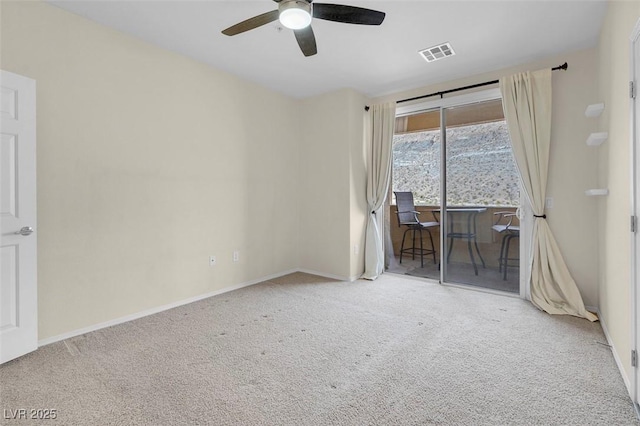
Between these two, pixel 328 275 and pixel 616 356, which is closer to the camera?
pixel 616 356

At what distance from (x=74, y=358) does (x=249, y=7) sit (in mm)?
2889

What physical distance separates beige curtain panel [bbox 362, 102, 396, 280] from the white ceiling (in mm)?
585

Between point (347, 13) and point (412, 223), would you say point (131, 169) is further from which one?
point (412, 223)

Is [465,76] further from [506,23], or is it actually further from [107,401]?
[107,401]

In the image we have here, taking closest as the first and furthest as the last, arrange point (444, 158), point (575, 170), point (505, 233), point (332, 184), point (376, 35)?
point (376, 35) < point (575, 170) < point (505, 233) < point (444, 158) < point (332, 184)

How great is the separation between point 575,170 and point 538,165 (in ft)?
1.04

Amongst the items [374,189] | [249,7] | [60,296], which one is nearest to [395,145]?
[374,189]

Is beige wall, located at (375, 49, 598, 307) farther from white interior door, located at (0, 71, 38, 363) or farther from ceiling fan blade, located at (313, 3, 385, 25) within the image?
white interior door, located at (0, 71, 38, 363)

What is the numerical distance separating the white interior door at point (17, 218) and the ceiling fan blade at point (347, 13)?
6.94ft

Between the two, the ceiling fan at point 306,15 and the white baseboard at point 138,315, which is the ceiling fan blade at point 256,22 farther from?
the white baseboard at point 138,315

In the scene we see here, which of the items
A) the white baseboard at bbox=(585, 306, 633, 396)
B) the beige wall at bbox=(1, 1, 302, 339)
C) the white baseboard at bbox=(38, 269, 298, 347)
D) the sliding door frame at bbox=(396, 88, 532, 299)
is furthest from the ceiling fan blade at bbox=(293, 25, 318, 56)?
the white baseboard at bbox=(585, 306, 633, 396)

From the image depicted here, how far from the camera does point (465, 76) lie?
3762mm

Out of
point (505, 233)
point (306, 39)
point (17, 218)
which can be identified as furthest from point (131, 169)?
point (505, 233)

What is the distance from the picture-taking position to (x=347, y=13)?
82.2 inches
